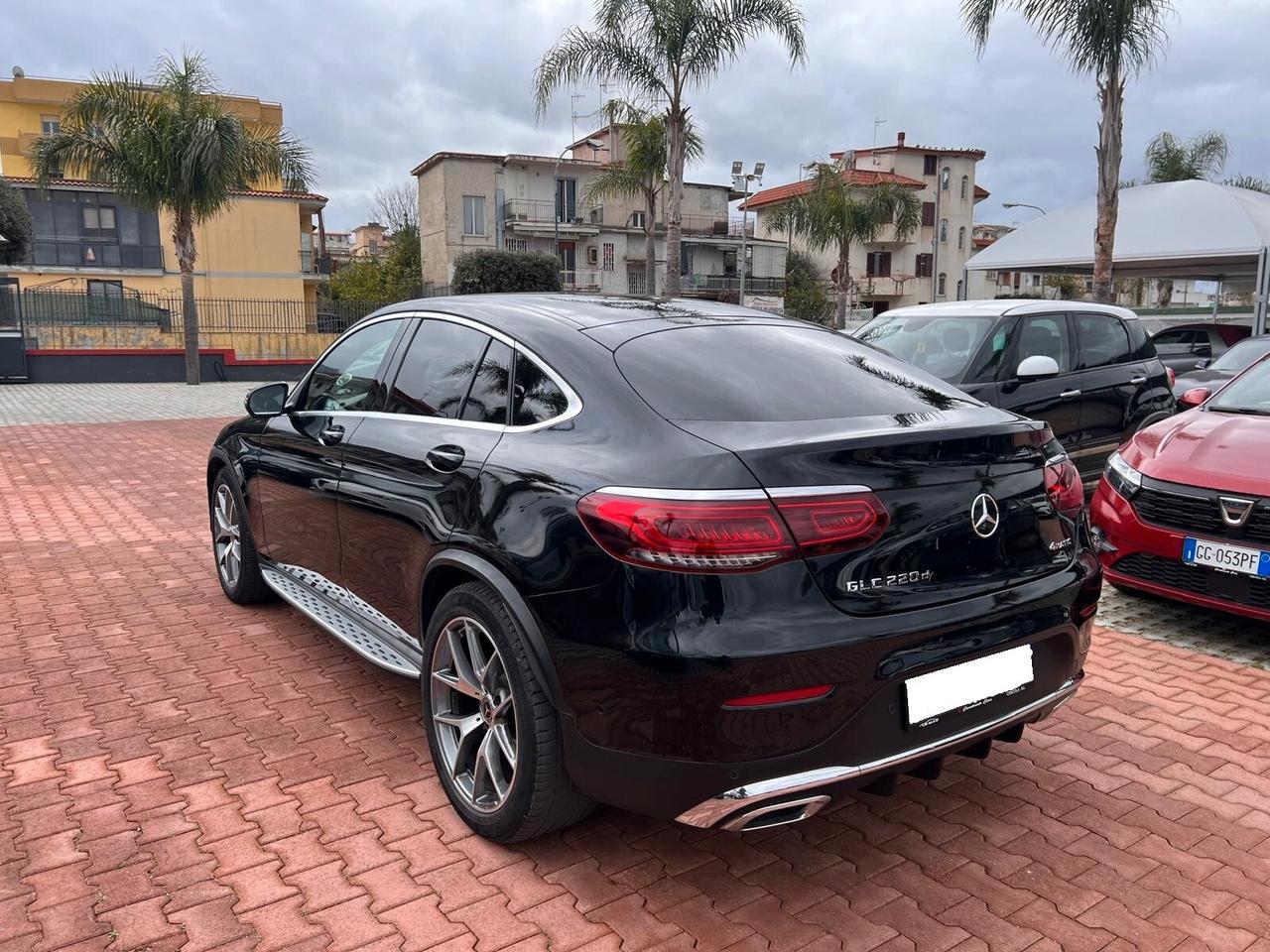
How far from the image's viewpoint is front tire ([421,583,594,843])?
256 centimetres

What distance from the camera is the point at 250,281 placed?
38.8 metres

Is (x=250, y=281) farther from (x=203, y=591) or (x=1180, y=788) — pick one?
(x=1180, y=788)

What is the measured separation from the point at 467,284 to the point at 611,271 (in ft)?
82.5

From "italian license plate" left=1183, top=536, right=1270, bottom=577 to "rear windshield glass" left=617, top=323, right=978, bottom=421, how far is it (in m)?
2.14

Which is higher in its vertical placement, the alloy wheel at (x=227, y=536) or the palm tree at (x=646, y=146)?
the palm tree at (x=646, y=146)

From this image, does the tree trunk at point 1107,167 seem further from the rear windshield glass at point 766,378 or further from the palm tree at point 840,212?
the palm tree at point 840,212

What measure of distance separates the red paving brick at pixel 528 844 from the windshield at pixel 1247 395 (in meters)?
1.70

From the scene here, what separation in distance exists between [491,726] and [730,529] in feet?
3.40

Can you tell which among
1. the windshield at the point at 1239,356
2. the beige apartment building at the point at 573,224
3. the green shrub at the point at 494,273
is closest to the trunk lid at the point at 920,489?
the windshield at the point at 1239,356

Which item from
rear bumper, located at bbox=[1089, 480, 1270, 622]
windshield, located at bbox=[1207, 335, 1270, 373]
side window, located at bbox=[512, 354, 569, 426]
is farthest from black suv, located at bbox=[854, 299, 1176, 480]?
side window, located at bbox=[512, 354, 569, 426]

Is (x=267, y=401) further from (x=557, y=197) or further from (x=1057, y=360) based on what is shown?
(x=557, y=197)

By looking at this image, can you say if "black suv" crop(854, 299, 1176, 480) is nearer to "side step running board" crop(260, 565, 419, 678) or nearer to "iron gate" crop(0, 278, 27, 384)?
"side step running board" crop(260, 565, 419, 678)

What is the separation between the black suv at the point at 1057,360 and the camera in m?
7.27

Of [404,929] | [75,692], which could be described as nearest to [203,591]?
[75,692]
